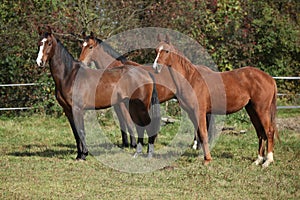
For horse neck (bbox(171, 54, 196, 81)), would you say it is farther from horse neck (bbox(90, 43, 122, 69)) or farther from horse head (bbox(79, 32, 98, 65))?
horse head (bbox(79, 32, 98, 65))

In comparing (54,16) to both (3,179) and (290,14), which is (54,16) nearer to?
(3,179)

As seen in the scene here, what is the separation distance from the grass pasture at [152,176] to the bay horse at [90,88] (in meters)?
0.70

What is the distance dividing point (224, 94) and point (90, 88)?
6.97 ft

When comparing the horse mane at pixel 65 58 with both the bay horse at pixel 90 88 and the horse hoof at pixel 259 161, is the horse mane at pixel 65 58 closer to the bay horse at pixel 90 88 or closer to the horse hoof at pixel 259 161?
the bay horse at pixel 90 88

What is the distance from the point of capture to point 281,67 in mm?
16750

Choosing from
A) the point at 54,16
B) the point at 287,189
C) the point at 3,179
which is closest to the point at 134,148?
the point at 3,179

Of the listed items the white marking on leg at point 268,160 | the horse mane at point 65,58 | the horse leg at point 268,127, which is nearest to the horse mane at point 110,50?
the horse mane at point 65,58

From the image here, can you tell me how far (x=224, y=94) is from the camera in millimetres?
8070

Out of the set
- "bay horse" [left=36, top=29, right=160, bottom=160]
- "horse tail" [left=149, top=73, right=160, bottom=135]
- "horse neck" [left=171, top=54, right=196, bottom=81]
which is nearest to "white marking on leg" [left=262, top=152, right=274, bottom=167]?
"horse neck" [left=171, top=54, right=196, bottom=81]

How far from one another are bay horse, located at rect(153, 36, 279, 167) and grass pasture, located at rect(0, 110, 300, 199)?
0.45 metres

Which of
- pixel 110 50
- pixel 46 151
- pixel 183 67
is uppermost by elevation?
pixel 183 67

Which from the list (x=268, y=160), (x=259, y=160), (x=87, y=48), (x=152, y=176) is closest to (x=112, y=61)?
(x=87, y=48)

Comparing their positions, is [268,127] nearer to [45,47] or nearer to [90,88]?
[90,88]

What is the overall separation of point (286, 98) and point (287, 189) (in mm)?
10193
